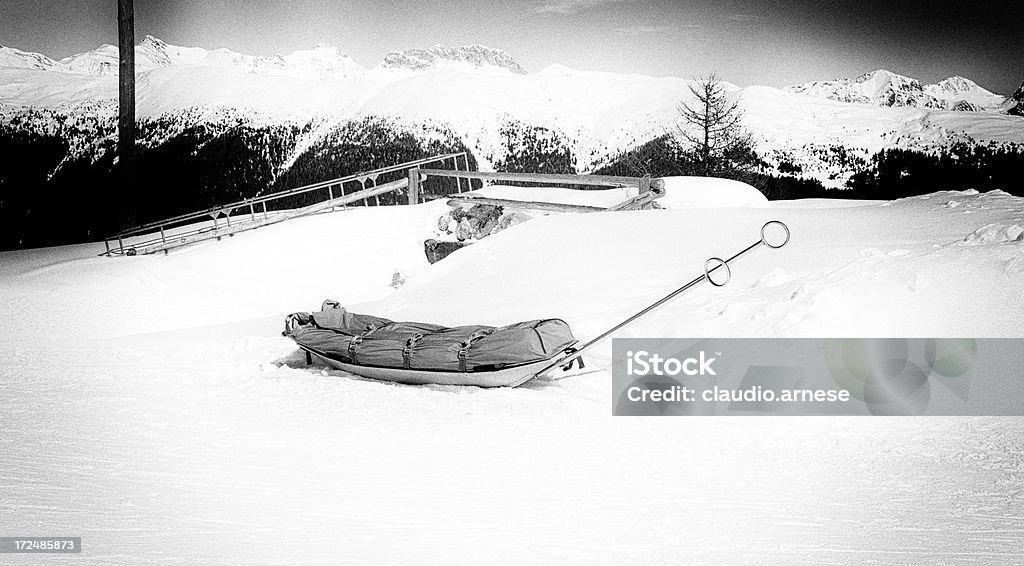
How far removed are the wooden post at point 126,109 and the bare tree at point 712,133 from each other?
13.3ft

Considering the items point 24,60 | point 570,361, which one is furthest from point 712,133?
point 24,60

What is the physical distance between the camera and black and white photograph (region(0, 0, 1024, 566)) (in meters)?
2.12

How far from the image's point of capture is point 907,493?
2.13 metres

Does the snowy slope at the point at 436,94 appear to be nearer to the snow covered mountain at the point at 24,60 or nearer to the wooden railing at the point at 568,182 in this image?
the snow covered mountain at the point at 24,60

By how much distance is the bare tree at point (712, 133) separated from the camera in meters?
6.40

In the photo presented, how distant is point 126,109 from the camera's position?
6.31 m

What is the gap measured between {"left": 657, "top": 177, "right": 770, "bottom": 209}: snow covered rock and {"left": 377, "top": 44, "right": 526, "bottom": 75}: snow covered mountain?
1.42 m

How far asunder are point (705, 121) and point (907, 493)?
15.9 ft

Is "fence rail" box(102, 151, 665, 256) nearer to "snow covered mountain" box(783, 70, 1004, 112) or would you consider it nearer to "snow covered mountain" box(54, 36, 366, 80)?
"snow covered mountain" box(54, 36, 366, 80)

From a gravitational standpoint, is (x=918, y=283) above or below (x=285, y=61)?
below

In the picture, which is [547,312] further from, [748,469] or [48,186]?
[48,186]

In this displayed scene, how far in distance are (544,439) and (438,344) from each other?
29.2 inches

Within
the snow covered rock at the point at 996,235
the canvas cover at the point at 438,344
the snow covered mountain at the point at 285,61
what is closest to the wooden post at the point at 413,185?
the snow covered mountain at the point at 285,61

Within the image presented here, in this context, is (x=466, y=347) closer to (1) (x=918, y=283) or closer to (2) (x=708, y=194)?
(1) (x=918, y=283)
